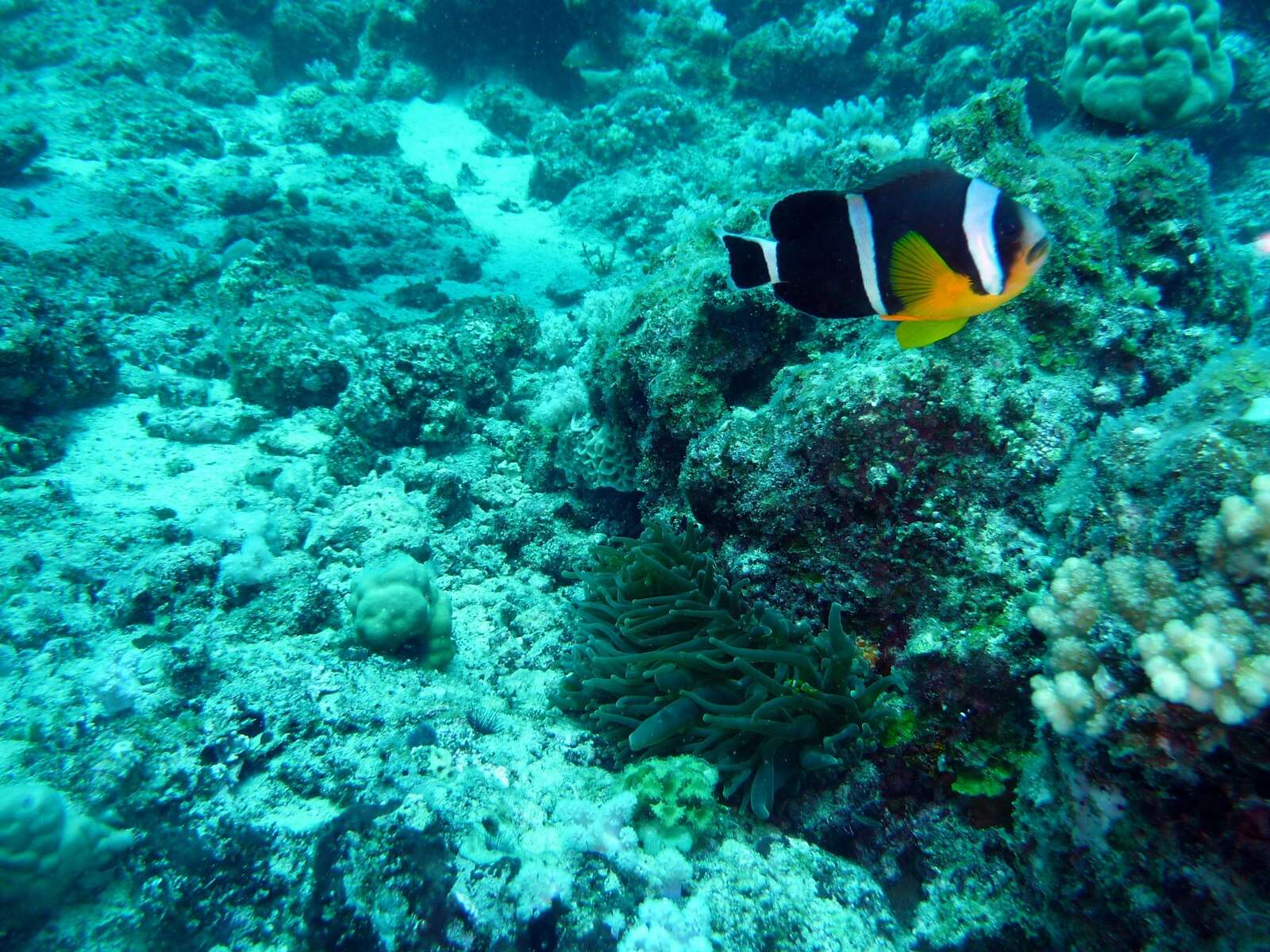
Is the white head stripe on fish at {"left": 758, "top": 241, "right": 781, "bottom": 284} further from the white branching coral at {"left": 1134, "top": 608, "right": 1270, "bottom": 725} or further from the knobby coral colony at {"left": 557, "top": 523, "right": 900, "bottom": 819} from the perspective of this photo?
the white branching coral at {"left": 1134, "top": 608, "right": 1270, "bottom": 725}

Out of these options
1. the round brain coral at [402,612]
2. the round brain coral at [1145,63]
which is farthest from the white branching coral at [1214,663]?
the round brain coral at [1145,63]

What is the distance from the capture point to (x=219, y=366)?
650cm

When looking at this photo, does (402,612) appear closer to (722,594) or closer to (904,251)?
(722,594)

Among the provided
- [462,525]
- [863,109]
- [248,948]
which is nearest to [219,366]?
[462,525]

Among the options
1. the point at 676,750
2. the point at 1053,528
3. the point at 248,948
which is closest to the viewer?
the point at 248,948

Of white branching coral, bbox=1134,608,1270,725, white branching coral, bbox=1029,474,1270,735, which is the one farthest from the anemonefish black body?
white branching coral, bbox=1134,608,1270,725

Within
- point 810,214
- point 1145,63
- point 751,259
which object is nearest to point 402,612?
point 751,259

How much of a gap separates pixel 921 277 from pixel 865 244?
0.18m

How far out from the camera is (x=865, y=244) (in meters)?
1.65

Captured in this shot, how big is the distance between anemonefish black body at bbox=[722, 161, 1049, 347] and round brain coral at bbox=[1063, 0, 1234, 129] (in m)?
3.96

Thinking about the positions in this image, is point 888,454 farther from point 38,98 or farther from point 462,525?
point 38,98

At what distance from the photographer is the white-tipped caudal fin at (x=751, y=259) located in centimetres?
174

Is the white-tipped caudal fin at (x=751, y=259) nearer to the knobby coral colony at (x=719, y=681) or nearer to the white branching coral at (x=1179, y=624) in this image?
the knobby coral colony at (x=719, y=681)

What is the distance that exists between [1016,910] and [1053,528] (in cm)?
125
